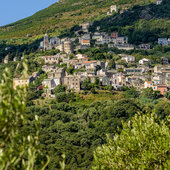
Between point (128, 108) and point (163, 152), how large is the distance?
39.5 m

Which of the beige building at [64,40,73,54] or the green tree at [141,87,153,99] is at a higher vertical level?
the beige building at [64,40,73,54]

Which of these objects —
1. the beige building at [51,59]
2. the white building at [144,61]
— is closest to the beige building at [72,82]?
the beige building at [51,59]

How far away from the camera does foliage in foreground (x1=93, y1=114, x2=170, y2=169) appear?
14398 mm

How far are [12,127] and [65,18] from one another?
141 meters

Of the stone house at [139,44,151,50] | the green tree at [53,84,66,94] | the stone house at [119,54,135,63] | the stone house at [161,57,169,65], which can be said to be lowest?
the green tree at [53,84,66,94]

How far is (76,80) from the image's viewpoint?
6381cm

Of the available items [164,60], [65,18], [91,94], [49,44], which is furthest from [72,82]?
[65,18]

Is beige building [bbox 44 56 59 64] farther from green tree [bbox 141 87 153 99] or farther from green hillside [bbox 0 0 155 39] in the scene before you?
green hillside [bbox 0 0 155 39]

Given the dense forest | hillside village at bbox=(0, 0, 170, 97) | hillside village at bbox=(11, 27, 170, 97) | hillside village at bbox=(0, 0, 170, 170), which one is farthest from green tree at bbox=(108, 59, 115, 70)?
the dense forest

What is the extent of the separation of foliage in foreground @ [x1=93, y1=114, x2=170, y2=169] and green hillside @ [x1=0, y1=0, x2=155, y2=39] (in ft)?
354

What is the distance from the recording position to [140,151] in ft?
49.6

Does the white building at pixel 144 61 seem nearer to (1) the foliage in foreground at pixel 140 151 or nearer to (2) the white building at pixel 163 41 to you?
(2) the white building at pixel 163 41

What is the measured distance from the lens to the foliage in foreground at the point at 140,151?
47.2ft

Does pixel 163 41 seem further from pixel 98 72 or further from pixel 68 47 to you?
pixel 98 72
